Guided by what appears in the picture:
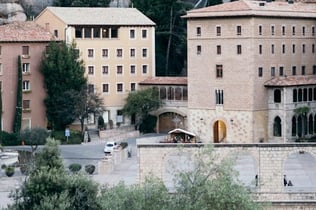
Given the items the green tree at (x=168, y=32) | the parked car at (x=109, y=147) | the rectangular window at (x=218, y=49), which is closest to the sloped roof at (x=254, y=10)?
the rectangular window at (x=218, y=49)

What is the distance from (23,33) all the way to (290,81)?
64.2 feet

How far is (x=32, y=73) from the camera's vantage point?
7956 cm

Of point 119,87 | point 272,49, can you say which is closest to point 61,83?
point 119,87

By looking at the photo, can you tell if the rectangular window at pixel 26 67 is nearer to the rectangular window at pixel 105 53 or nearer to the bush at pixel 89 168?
the rectangular window at pixel 105 53

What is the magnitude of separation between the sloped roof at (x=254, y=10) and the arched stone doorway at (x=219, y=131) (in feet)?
24.6

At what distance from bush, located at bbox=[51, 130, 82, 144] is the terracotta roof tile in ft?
28.7

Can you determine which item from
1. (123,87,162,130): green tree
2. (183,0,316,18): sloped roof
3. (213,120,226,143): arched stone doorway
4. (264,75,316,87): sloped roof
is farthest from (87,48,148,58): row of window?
(264,75,316,87): sloped roof

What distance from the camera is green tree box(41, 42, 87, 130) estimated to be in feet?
257

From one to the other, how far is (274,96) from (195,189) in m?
40.1

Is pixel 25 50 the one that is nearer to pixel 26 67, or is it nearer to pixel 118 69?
pixel 26 67

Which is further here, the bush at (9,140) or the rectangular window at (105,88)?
the rectangular window at (105,88)

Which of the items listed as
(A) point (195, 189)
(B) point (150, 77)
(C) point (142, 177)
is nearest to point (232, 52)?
(B) point (150, 77)

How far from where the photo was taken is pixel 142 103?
8156 centimetres

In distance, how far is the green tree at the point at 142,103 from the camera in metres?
81.5
